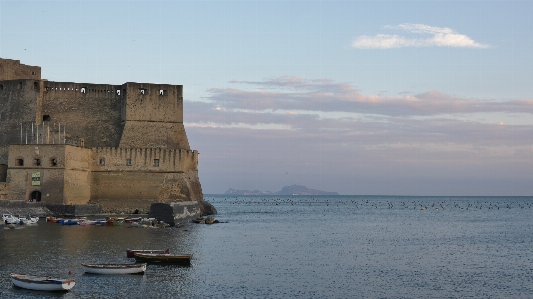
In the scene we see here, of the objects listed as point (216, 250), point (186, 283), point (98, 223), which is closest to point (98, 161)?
point (98, 223)

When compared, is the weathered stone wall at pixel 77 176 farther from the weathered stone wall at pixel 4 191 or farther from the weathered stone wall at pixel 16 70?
the weathered stone wall at pixel 16 70

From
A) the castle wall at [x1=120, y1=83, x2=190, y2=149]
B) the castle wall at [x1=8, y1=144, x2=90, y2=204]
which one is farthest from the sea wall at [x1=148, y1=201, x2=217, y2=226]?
the castle wall at [x1=120, y1=83, x2=190, y2=149]

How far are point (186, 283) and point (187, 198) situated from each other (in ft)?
88.1

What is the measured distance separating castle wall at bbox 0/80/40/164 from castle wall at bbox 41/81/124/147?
0.86 m

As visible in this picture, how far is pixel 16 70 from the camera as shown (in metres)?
47.6

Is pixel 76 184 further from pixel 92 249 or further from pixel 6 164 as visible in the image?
pixel 92 249

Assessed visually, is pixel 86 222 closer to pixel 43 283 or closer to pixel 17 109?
pixel 17 109

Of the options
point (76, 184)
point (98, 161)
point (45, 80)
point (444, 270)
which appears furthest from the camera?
point (45, 80)

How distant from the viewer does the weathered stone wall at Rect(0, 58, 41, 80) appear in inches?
1849

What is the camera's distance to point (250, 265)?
71.2 feet

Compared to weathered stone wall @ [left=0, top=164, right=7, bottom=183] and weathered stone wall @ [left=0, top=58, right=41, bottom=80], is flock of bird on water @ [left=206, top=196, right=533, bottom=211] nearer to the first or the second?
weathered stone wall @ [left=0, top=58, right=41, bottom=80]

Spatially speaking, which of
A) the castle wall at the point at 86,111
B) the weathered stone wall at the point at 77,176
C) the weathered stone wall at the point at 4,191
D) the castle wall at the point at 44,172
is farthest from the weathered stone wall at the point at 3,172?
the castle wall at the point at 86,111

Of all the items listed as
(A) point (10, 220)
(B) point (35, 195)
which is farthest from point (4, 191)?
(A) point (10, 220)

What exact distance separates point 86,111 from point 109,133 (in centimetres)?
226
